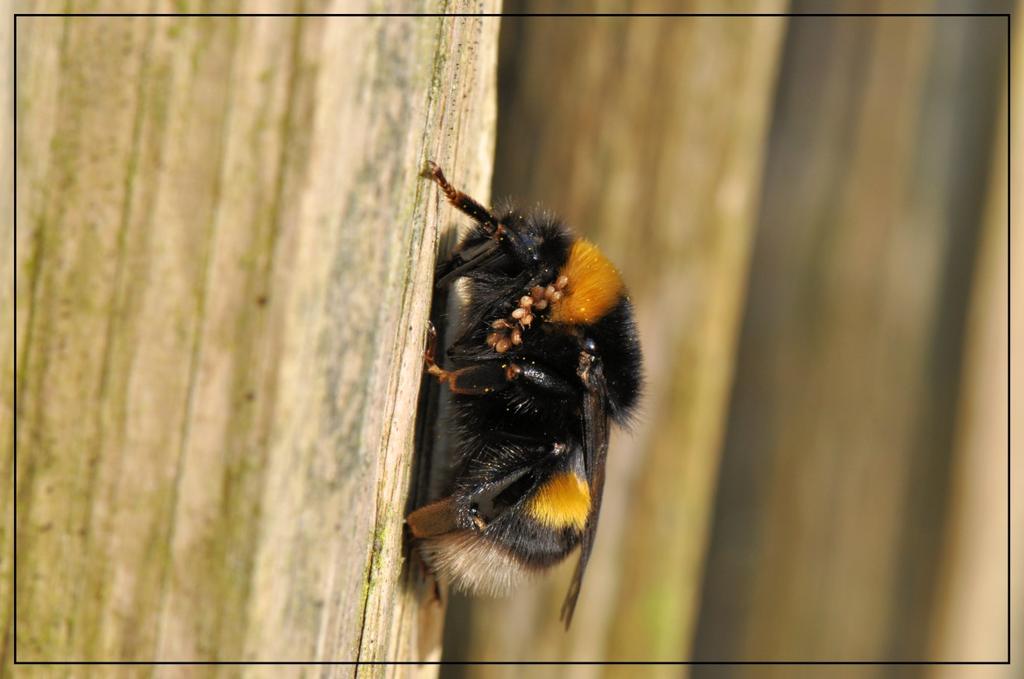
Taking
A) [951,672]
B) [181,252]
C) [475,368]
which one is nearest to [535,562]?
[475,368]

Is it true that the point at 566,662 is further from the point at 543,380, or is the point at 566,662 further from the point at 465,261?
the point at 465,261

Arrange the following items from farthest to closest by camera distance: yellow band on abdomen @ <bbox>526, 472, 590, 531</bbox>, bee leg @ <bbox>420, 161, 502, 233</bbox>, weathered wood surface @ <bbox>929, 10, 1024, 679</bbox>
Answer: weathered wood surface @ <bbox>929, 10, 1024, 679</bbox>, yellow band on abdomen @ <bbox>526, 472, 590, 531</bbox>, bee leg @ <bbox>420, 161, 502, 233</bbox>

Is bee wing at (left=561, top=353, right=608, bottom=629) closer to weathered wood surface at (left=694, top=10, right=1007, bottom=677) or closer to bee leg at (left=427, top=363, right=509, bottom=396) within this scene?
bee leg at (left=427, top=363, right=509, bottom=396)

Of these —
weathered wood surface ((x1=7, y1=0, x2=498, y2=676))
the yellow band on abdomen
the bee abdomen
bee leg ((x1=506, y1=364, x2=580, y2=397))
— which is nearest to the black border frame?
weathered wood surface ((x1=7, y1=0, x2=498, y2=676))

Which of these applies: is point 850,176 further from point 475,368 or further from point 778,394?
point 475,368

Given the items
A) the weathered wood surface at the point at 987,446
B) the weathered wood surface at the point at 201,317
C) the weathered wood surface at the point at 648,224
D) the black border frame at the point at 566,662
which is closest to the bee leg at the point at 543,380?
the weathered wood surface at the point at 648,224

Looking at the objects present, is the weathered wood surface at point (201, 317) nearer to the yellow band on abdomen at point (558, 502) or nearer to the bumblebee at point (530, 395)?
the bumblebee at point (530, 395)

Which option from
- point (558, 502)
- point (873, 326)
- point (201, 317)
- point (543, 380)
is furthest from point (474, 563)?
point (873, 326)
